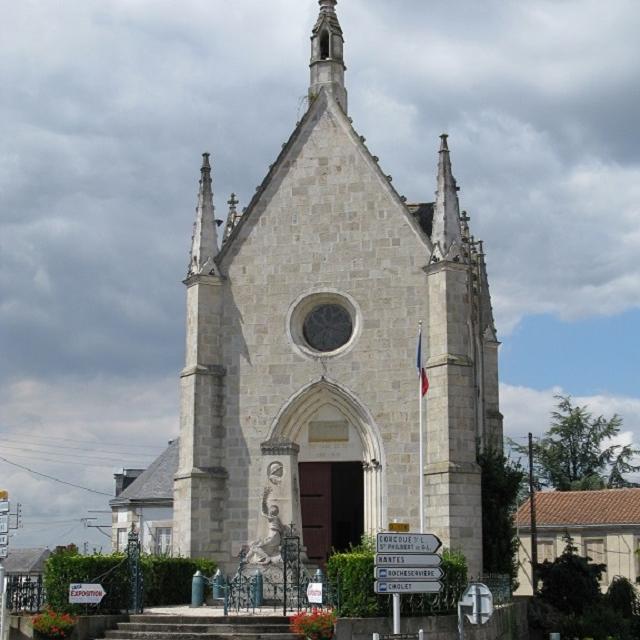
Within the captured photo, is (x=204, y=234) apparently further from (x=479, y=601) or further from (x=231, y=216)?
(x=479, y=601)

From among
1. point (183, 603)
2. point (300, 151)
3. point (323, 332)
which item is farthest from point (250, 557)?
point (300, 151)

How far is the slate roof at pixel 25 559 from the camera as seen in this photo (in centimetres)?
6134

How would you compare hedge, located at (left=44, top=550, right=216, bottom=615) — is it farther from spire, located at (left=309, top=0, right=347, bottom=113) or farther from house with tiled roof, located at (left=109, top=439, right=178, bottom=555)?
house with tiled roof, located at (left=109, top=439, right=178, bottom=555)

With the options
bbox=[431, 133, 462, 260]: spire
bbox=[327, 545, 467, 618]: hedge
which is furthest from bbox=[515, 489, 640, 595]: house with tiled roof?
bbox=[327, 545, 467, 618]: hedge

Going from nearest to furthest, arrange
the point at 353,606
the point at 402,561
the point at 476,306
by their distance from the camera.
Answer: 1. the point at 402,561
2. the point at 353,606
3. the point at 476,306

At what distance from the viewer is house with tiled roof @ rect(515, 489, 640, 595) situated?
1863 inches

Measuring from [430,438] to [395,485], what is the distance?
1.48 meters

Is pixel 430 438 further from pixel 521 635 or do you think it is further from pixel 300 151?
pixel 300 151

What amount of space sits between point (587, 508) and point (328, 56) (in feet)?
85.2

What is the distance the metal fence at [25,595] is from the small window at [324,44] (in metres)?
16.2

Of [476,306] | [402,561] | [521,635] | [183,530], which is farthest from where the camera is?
[476,306]

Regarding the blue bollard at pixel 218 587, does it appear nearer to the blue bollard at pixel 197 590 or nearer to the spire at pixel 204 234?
the blue bollard at pixel 197 590

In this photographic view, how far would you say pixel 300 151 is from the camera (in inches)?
1204

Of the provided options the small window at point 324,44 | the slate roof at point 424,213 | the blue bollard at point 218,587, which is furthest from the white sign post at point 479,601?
the small window at point 324,44
